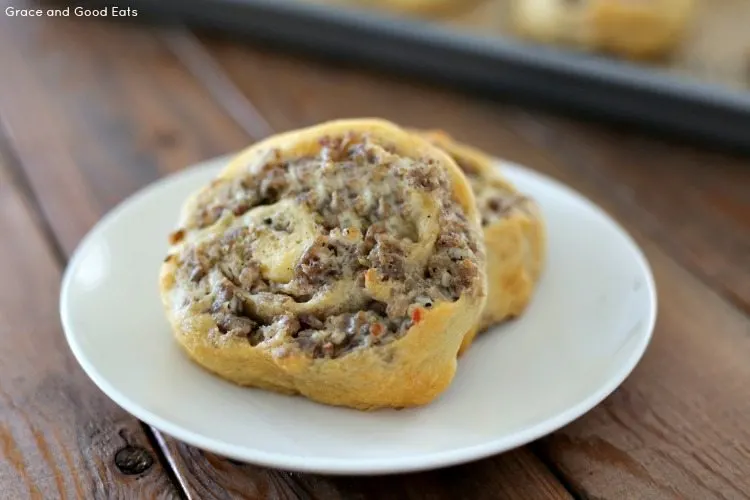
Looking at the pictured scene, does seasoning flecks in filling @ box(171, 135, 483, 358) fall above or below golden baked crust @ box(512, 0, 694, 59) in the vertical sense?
above

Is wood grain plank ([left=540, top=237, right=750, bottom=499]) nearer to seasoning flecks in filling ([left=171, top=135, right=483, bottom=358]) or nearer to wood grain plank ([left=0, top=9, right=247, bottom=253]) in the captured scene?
seasoning flecks in filling ([left=171, top=135, right=483, bottom=358])

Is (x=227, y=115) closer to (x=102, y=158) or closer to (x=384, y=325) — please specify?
(x=102, y=158)

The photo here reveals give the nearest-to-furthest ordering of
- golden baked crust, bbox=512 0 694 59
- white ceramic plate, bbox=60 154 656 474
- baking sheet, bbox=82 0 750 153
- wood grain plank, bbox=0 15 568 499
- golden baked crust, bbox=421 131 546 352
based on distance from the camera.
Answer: white ceramic plate, bbox=60 154 656 474 → golden baked crust, bbox=421 131 546 352 → wood grain plank, bbox=0 15 568 499 → baking sheet, bbox=82 0 750 153 → golden baked crust, bbox=512 0 694 59

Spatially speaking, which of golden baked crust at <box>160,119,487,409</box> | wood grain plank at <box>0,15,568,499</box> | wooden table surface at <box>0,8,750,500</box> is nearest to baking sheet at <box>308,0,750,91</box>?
wooden table surface at <box>0,8,750,500</box>

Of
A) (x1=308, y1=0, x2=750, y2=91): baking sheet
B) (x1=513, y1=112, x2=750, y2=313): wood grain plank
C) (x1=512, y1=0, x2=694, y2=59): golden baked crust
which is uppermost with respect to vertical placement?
(x1=512, y1=0, x2=694, y2=59): golden baked crust

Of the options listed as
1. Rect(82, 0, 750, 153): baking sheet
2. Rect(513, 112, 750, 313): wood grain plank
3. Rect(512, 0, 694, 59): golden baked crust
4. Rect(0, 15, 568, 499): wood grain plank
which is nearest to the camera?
Rect(513, 112, 750, 313): wood grain plank

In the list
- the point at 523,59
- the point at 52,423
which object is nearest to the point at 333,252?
the point at 52,423

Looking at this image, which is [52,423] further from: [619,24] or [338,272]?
[619,24]

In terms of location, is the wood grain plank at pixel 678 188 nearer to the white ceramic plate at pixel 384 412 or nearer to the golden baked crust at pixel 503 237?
the white ceramic plate at pixel 384 412

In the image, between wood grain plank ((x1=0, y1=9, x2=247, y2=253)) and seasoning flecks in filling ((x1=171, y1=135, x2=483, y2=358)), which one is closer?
seasoning flecks in filling ((x1=171, y1=135, x2=483, y2=358))
